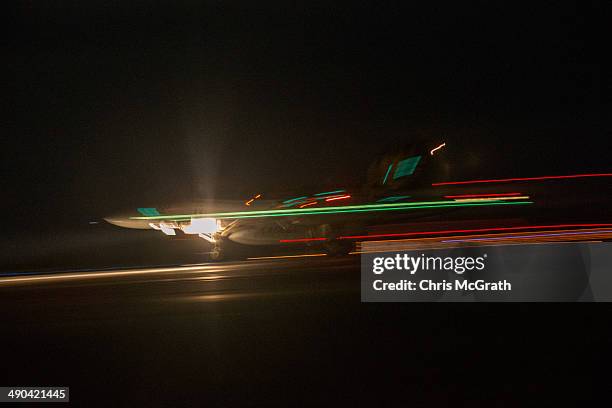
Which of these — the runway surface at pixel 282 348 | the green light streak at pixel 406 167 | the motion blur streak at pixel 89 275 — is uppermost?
the green light streak at pixel 406 167

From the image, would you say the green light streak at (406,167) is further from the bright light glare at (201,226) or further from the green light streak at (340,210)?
the bright light glare at (201,226)

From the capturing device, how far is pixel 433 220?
48.3 feet

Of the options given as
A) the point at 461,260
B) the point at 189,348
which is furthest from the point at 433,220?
the point at 189,348

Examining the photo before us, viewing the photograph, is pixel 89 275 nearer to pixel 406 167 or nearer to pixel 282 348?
pixel 282 348

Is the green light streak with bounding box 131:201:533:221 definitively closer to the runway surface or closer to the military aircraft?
the military aircraft

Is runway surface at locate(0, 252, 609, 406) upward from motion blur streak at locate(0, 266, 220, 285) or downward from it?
downward

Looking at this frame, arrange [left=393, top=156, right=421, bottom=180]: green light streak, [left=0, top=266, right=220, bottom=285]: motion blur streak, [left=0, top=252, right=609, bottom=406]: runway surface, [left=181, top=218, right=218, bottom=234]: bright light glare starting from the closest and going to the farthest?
[left=0, top=252, right=609, bottom=406]: runway surface
[left=0, top=266, right=220, bottom=285]: motion blur streak
[left=181, top=218, right=218, bottom=234]: bright light glare
[left=393, top=156, right=421, bottom=180]: green light streak

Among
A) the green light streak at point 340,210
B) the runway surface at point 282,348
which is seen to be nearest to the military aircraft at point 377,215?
the green light streak at point 340,210

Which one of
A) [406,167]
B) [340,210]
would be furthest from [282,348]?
[406,167]

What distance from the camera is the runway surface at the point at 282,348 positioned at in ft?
11.6

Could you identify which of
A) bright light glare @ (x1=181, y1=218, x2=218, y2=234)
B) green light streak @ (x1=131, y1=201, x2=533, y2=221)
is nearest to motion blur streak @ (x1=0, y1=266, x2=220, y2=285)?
green light streak @ (x1=131, y1=201, x2=533, y2=221)

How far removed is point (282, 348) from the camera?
14.6 ft

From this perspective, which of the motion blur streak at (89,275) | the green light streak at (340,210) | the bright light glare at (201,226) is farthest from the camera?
the bright light glare at (201,226)

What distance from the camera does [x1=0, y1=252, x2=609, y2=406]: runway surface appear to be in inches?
139
